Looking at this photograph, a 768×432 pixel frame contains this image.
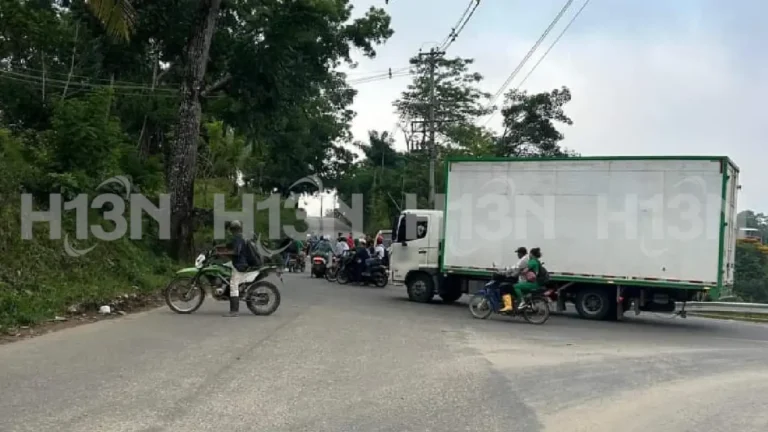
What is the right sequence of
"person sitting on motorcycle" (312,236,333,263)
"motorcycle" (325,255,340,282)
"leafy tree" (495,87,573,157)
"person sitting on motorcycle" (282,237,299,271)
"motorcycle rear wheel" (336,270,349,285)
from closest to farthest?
1. "motorcycle rear wheel" (336,270,349,285)
2. "motorcycle" (325,255,340,282)
3. "person sitting on motorcycle" (312,236,333,263)
4. "person sitting on motorcycle" (282,237,299,271)
5. "leafy tree" (495,87,573,157)

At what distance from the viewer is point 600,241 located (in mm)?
16312

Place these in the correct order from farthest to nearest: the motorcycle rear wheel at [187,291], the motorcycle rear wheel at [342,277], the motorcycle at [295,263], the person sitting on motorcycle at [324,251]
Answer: the motorcycle at [295,263], the person sitting on motorcycle at [324,251], the motorcycle rear wheel at [342,277], the motorcycle rear wheel at [187,291]

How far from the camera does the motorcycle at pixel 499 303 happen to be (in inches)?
600

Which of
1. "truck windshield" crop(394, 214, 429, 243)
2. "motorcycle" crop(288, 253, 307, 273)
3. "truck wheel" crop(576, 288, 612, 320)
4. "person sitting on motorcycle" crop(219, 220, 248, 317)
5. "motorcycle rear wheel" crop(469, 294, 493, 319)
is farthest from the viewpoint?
"motorcycle" crop(288, 253, 307, 273)

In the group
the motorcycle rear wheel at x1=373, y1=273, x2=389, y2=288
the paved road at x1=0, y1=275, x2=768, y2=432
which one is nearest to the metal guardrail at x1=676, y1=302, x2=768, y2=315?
the paved road at x1=0, y1=275, x2=768, y2=432

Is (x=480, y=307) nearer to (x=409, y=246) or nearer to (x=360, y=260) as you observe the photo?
(x=409, y=246)

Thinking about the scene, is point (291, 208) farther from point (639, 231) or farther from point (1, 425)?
point (1, 425)

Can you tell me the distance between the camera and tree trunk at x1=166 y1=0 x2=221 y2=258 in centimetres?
2048

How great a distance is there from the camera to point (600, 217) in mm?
16344

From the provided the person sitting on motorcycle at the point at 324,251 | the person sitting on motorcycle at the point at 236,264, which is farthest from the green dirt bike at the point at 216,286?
the person sitting on motorcycle at the point at 324,251

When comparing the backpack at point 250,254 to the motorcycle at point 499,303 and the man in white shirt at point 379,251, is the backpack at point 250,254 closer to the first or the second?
the motorcycle at point 499,303

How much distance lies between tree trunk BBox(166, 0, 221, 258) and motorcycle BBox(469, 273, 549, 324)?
374 inches

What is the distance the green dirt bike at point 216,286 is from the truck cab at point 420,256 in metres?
6.01

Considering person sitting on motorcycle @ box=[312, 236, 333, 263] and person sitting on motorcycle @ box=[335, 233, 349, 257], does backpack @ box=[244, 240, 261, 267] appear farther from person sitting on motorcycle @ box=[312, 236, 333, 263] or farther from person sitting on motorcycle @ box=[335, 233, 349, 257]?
person sitting on motorcycle @ box=[312, 236, 333, 263]
